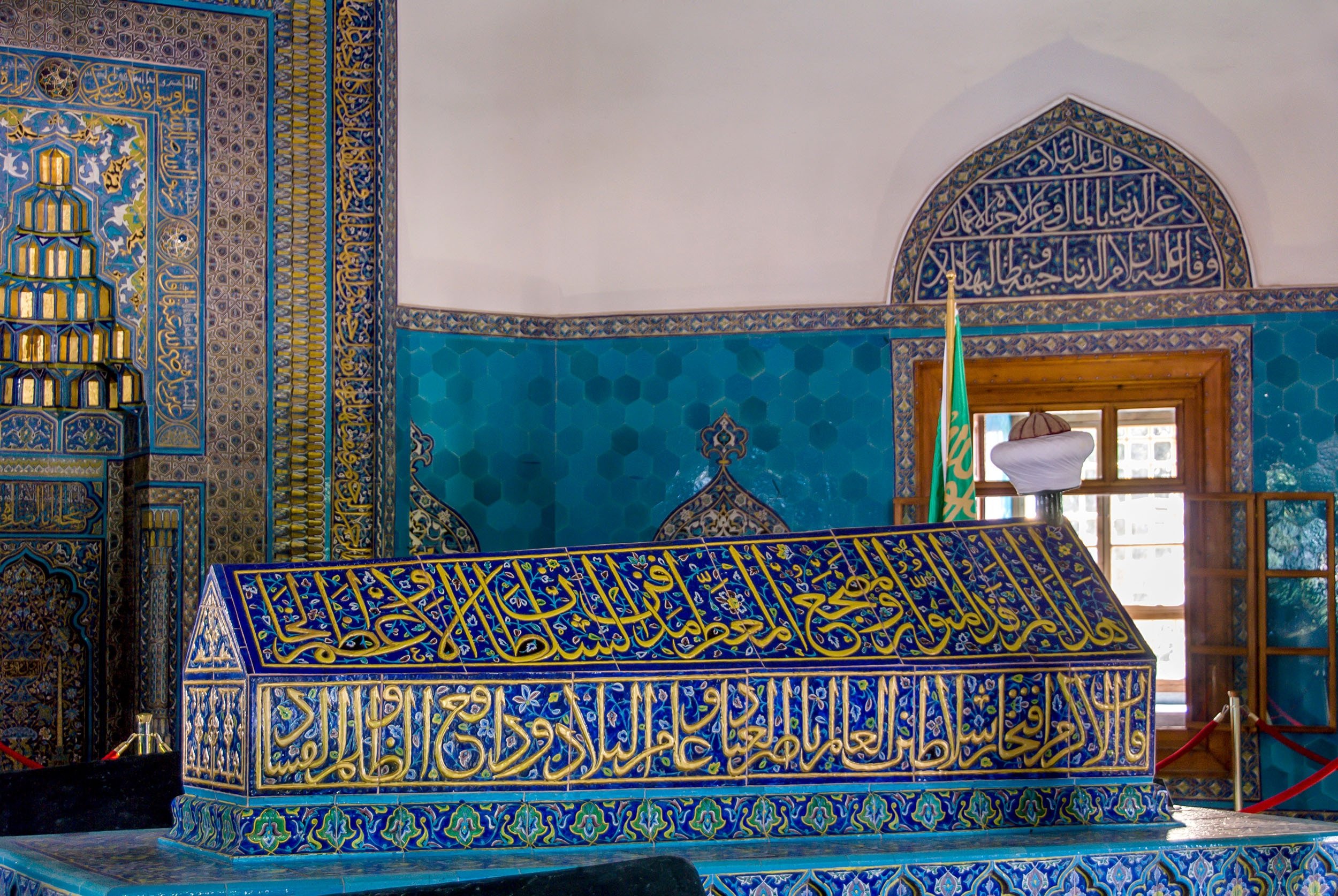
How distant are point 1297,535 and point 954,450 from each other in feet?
5.70

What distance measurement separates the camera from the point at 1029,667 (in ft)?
7.28

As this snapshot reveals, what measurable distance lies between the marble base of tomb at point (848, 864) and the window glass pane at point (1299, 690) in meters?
3.03

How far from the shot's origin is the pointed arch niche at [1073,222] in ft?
17.0

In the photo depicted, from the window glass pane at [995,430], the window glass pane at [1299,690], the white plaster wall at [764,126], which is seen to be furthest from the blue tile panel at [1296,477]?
the window glass pane at [995,430]

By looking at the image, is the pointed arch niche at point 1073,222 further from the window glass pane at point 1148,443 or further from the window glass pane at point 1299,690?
the window glass pane at point 1148,443

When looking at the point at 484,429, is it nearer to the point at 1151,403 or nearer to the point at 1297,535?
the point at 1151,403

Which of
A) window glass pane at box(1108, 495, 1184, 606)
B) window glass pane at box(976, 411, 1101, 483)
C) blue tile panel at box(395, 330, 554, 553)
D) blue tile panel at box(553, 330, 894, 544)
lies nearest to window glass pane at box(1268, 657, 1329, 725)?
window glass pane at box(976, 411, 1101, 483)

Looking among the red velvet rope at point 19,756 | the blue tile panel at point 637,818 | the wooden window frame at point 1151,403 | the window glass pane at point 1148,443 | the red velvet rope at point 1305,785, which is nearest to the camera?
the blue tile panel at point 637,818

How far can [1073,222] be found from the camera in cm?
531

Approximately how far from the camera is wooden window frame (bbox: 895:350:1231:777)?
509 cm

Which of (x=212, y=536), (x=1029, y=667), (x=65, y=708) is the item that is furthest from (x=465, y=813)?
(x=65, y=708)

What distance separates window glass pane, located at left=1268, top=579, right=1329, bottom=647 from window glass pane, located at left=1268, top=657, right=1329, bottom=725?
0.07 m

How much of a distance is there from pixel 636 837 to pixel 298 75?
4000mm

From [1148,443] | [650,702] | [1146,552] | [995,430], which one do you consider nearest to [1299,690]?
[995,430]
